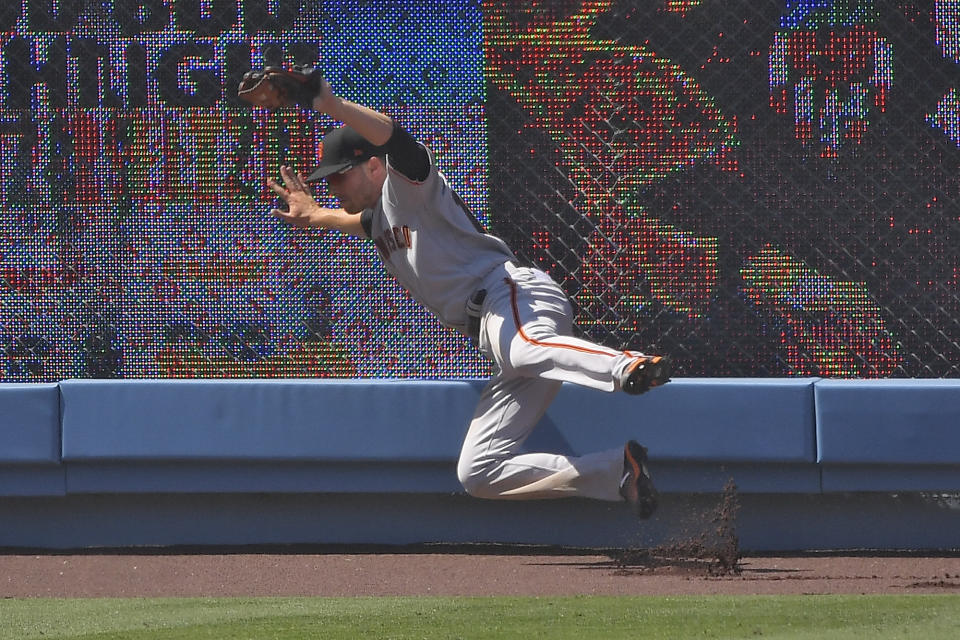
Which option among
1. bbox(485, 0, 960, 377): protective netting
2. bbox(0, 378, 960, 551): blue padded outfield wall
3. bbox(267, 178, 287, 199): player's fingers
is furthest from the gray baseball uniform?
bbox(485, 0, 960, 377): protective netting

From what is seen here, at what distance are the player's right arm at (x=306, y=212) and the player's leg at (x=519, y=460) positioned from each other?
77cm

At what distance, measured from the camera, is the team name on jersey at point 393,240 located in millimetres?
4719

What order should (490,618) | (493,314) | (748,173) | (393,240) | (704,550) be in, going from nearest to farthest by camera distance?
(490,618), (493,314), (393,240), (704,550), (748,173)

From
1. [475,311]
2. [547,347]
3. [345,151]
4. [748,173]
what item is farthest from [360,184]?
[748,173]

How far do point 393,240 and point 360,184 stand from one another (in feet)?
0.78

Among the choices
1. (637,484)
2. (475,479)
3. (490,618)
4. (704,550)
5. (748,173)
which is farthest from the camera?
(748,173)

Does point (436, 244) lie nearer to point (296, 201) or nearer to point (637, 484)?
point (296, 201)

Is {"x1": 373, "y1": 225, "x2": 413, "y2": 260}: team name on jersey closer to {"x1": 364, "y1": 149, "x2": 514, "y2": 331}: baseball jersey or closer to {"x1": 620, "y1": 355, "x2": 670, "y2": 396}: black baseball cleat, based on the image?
{"x1": 364, "y1": 149, "x2": 514, "y2": 331}: baseball jersey

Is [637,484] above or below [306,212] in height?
below

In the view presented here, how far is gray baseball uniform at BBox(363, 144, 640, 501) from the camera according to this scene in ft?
14.7

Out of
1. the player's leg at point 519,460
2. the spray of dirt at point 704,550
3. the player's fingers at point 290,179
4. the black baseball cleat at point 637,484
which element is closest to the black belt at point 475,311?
the player's leg at point 519,460

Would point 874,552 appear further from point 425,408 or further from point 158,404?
point 158,404

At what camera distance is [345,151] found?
4.78 metres

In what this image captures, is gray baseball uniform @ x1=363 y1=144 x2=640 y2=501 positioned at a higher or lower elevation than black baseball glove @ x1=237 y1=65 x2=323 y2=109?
lower
